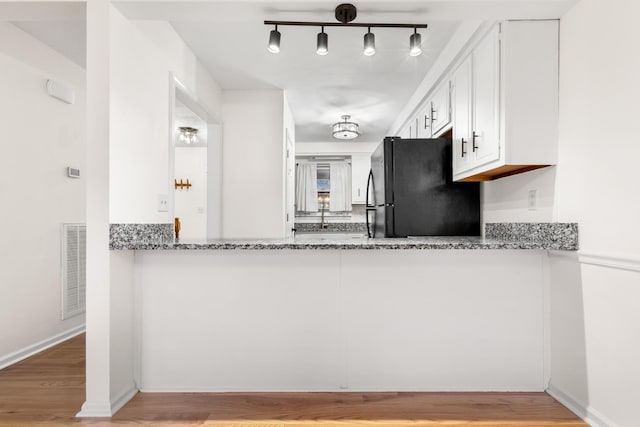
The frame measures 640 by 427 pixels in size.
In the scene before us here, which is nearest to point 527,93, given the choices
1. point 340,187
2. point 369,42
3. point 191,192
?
point 369,42

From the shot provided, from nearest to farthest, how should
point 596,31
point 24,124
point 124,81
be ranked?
→ point 596,31
point 124,81
point 24,124

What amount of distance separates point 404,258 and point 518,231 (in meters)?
0.73

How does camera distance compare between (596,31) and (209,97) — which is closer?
(596,31)

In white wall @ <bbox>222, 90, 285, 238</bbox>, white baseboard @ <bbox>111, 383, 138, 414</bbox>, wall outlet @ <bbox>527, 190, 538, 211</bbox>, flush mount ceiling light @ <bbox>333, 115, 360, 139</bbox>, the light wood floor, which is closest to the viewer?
the light wood floor

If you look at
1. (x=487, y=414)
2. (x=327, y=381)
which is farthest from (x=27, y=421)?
(x=487, y=414)

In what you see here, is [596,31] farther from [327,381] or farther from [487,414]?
[327,381]

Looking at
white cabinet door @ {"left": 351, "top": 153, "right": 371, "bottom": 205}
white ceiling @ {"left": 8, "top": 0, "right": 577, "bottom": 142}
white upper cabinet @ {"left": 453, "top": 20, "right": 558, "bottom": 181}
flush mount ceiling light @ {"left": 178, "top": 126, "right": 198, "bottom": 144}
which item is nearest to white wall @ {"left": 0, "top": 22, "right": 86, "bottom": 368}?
white ceiling @ {"left": 8, "top": 0, "right": 577, "bottom": 142}

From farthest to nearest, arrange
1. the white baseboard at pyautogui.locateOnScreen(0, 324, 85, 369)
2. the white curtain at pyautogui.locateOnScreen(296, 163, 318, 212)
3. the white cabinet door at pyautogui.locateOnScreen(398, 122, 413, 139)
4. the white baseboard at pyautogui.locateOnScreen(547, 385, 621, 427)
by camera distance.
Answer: the white curtain at pyautogui.locateOnScreen(296, 163, 318, 212)
the white cabinet door at pyautogui.locateOnScreen(398, 122, 413, 139)
the white baseboard at pyautogui.locateOnScreen(0, 324, 85, 369)
the white baseboard at pyautogui.locateOnScreen(547, 385, 621, 427)

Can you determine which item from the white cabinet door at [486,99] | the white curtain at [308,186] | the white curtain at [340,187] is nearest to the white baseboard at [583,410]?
the white cabinet door at [486,99]

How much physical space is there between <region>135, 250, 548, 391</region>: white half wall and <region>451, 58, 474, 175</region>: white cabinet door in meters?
0.74

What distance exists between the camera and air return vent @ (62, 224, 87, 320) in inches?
125

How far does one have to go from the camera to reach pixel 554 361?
6.76ft

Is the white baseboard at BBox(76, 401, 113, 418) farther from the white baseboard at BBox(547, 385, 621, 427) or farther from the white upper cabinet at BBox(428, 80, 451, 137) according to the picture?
the white upper cabinet at BBox(428, 80, 451, 137)

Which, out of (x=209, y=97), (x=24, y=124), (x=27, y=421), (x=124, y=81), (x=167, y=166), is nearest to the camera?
(x=27, y=421)
